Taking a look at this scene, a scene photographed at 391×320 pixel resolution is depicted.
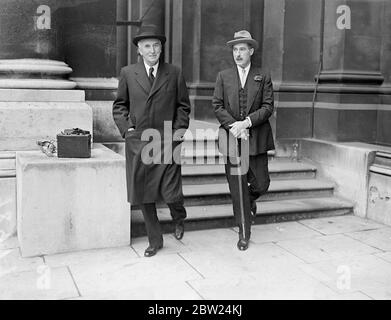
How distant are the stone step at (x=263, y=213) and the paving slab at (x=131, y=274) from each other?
964 mm

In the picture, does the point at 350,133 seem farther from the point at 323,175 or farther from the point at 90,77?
the point at 90,77

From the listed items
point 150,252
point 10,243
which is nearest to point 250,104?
point 150,252

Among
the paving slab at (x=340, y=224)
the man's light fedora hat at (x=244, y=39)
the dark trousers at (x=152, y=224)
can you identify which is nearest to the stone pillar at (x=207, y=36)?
the paving slab at (x=340, y=224)

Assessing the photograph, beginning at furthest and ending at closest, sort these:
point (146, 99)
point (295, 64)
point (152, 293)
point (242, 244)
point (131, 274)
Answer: point (295, 64) → point (242, 244) → point (146, 99) → point (131, 274) → point (152, 293)

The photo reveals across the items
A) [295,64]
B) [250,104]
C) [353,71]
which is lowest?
[250,104]

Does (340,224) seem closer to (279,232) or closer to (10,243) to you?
(279,232)

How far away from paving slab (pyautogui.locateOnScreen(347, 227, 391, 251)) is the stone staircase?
786mm

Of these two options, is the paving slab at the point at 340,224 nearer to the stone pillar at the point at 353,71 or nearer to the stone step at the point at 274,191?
the stone step at the point at 274,191

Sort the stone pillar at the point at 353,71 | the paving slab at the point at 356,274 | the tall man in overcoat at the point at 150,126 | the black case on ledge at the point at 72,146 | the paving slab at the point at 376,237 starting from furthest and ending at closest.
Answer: the stone pillar at the point at 353,71 → the paving slab at the point at 376,237 → the black case on ledge at the point at 72,146 → the tall man in overcoat at the point at 150,126 → the paving slab at the point at 356,274

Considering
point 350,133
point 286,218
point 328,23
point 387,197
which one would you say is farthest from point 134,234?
point 328,23

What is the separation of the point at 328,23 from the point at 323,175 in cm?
243

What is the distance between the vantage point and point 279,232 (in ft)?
22.0

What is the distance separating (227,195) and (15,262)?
9.48 ft

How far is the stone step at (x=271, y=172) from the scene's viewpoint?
24.9 ft
